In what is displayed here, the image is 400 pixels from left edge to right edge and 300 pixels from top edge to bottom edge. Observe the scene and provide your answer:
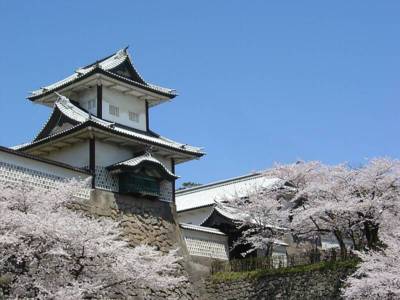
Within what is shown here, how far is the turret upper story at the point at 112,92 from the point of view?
24.8 meters

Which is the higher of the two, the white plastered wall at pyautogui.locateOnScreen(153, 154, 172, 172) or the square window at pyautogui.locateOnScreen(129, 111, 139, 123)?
the square window at pyautogui.locateOnScreen(129, 111, 139, 123)

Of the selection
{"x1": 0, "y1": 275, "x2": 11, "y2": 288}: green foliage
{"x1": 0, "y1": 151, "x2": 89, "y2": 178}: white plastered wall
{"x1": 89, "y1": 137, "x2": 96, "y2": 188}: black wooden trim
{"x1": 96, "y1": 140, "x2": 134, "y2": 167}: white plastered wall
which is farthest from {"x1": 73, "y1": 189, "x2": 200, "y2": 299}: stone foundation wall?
{"x1": 0, "y1": 275, "x2": 11, "y2": 288}: green foliage

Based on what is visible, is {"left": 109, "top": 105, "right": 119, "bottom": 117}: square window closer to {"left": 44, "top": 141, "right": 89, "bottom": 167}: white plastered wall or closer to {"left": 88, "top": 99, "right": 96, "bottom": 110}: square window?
{"left": 88, "top": 99, "right": 96, "bottom": 110}: square window

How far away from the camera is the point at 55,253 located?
47.7 ft

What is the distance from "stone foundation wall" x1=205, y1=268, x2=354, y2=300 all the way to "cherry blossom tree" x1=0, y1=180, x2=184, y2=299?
8.11 meters

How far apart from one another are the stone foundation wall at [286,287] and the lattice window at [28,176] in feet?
23.7

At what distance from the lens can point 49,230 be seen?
582 inches

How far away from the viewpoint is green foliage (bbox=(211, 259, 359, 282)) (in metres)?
22.7

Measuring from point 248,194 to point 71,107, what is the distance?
917cm

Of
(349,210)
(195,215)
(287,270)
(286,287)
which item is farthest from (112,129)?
(195,215)

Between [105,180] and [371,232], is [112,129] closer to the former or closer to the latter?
[105,180]

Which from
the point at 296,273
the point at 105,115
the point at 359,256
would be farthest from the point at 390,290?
the point at 105,115

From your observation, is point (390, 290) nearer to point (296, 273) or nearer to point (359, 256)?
point (359, 256)

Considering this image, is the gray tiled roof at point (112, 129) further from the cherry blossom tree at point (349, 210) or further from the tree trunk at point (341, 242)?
the tree trunk at point (341, 242)
